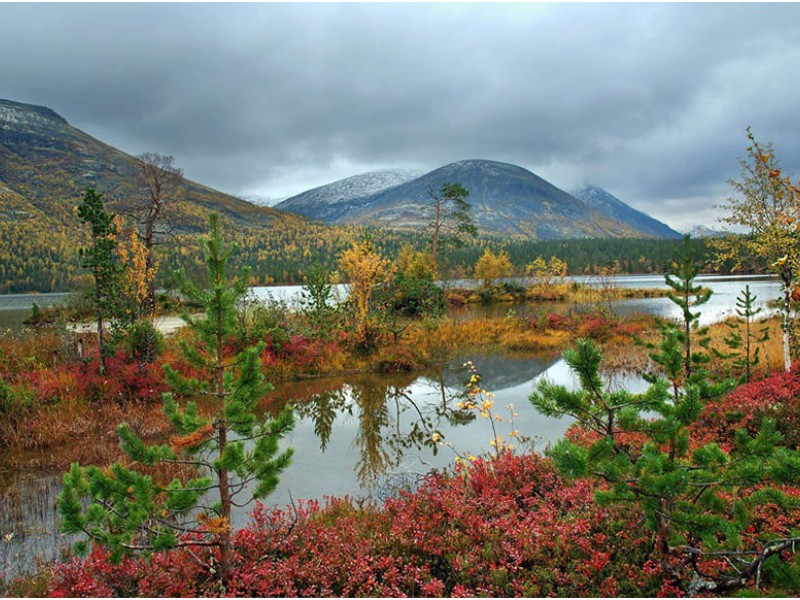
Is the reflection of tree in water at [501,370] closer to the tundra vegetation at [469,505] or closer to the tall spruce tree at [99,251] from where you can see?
the tundra vegetation at [469,505]

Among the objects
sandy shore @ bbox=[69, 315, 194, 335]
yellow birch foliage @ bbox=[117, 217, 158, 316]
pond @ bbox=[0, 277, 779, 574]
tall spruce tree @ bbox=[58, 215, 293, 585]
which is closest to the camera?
tall spruce tree @ bbox=[58, 215, 293, 585]

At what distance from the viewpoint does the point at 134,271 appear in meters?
14.7

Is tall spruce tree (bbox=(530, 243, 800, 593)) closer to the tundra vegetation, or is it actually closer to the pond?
the tundra vegetation

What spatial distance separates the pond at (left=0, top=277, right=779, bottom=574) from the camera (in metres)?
5.66

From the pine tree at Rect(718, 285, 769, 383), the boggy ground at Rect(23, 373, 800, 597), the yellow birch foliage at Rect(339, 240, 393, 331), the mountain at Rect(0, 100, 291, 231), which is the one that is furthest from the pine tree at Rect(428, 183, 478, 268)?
the mountain at Rect(0, 100, 291, 231)

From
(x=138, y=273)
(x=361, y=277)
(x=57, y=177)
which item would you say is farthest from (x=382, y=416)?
(x=57, y=177)

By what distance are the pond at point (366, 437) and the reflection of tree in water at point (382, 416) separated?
21 millimetres

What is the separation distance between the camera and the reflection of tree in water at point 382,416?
7.70m

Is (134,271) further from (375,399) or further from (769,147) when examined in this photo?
(769,147)

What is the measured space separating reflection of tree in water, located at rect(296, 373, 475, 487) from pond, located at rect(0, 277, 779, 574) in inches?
0.8

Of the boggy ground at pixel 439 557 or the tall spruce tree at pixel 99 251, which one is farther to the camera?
the tall spruce tree at pixel 99 251

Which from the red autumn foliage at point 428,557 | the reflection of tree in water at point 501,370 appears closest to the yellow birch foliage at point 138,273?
the reflection of tree in water at point 501,370

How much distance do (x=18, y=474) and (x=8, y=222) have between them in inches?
4534

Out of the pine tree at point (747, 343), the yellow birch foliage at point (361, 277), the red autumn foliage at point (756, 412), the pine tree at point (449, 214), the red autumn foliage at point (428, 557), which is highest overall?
the pine tree at point (449, 214)
